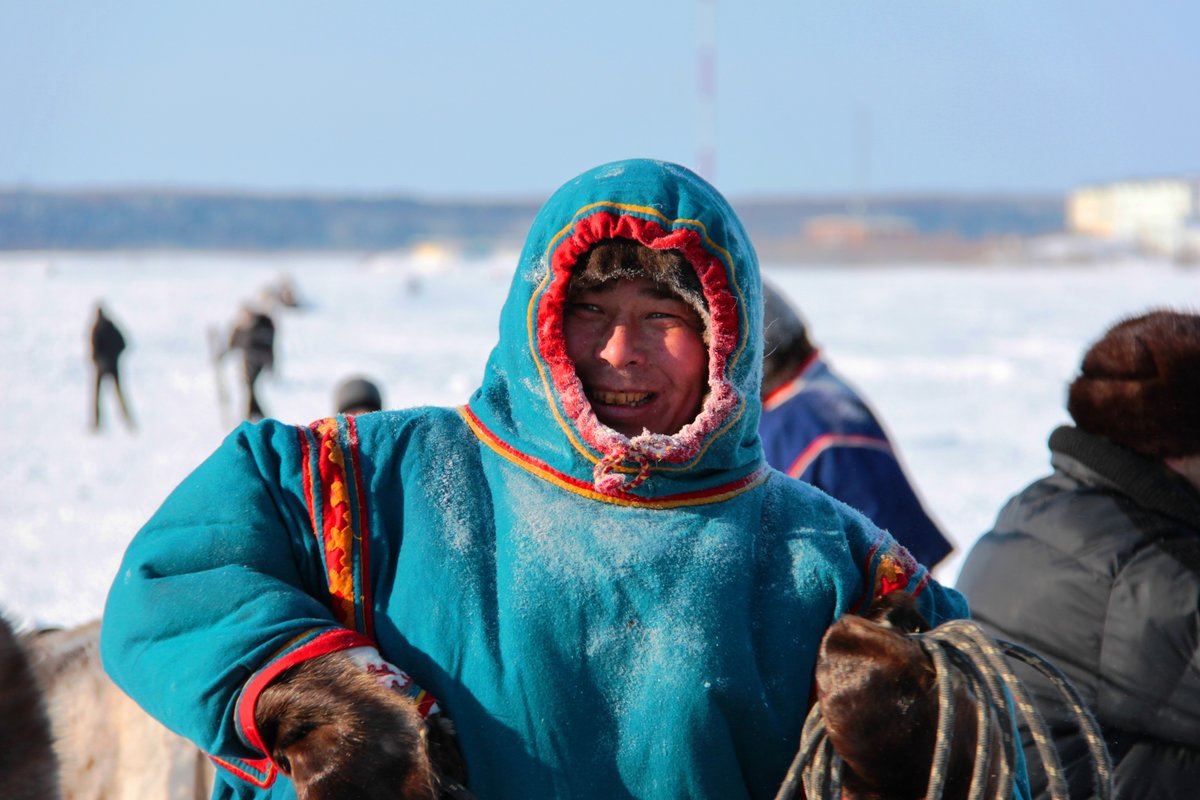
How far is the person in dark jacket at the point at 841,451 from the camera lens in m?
3.21

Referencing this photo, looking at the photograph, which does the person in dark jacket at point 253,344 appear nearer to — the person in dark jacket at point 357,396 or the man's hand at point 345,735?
the person in dark jacket at point 357,396

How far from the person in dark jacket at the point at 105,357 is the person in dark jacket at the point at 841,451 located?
10578 millimetres

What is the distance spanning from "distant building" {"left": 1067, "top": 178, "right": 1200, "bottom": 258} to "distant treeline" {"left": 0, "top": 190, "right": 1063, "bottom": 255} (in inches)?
285

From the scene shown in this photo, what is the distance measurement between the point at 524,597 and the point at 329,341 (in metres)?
21.3

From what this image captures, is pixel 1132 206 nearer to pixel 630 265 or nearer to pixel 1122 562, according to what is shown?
pixel 1122 562

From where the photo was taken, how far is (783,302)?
3.48m

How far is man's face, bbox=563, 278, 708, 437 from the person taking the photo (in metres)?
1.60

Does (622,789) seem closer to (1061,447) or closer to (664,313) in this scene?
(664,313)

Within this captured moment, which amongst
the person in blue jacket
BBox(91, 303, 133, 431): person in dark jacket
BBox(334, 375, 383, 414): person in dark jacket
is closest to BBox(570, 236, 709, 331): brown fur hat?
the person in blue jacket

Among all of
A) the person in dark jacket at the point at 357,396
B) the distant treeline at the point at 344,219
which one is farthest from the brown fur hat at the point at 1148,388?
the distant treeline at the point at 344,219

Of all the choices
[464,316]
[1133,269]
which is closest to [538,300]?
[464,316]

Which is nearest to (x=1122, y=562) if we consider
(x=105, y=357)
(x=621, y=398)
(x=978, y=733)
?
(x=978, y=733)

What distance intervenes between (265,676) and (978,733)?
0.71m

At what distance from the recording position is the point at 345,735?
1.30m
